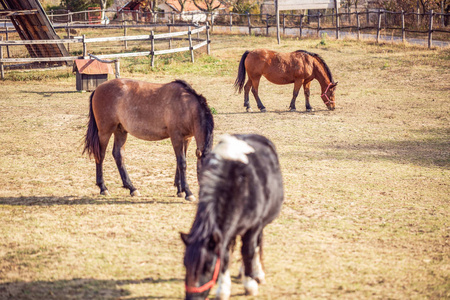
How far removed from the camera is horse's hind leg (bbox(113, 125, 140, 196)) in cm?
645

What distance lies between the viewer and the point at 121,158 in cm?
648

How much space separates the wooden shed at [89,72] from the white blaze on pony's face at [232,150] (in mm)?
11780

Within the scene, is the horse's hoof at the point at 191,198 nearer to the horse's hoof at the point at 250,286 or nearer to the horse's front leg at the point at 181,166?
the horse's front leg at the point at 181,166

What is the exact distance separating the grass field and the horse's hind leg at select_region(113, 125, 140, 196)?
0.65 ft

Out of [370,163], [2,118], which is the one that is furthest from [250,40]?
[370,163]

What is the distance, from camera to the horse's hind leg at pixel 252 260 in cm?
361

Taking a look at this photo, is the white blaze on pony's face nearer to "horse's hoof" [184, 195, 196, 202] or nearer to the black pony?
the black pony

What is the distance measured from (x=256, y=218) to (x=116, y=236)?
7.15 ft

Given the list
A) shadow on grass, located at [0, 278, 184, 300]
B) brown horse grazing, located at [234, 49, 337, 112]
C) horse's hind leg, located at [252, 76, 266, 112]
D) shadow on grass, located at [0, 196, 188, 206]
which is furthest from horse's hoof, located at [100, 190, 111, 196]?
horse's hind leg, located at [252, 76, 266, 112]

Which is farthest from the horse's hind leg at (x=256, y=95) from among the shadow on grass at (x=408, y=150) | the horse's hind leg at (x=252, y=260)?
the horse's hind leg at (x=252, y=260)

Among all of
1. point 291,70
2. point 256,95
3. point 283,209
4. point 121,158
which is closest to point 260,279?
point 283,209

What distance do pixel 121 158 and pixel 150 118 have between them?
0.78 metres

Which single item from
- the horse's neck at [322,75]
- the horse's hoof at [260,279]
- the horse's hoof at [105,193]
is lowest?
the horse's hoof at [260,279]

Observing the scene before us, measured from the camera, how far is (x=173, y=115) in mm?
5961
